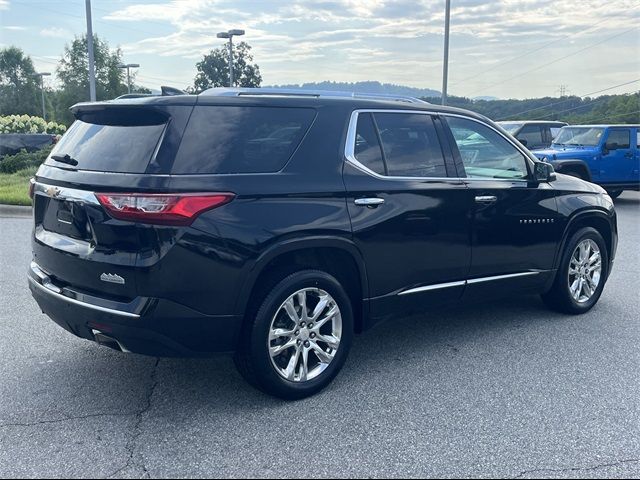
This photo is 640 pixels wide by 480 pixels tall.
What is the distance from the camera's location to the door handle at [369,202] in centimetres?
416

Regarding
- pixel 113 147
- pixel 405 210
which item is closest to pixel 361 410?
pixel 405 210

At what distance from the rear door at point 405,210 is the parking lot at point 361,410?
56 centimetres

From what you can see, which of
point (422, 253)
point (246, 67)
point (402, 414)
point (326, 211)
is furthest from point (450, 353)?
point (246, 67)

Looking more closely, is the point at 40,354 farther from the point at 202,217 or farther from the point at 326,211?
the point at 326,211

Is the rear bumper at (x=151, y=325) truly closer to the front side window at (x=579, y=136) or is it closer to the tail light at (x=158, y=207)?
the tail light at (x=158, y=207)

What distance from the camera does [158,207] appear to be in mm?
3447

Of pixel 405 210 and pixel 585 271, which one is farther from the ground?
pixel 405 210

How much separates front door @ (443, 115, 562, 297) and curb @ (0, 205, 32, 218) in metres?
9.62

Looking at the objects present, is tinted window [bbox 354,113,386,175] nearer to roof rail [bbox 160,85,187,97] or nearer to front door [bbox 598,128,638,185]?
roof rail [bbox 160,85,187,97]

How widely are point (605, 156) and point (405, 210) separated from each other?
11.4 m

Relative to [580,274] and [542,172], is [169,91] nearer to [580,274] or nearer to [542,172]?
[542,172]

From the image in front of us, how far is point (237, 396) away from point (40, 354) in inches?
64.6

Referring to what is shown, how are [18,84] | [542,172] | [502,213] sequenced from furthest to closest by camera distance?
[18,84]
[542,172]
[502,213]

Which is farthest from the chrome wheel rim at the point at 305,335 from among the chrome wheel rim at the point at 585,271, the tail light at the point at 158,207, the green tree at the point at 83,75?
the green tree at the point at 83,75
